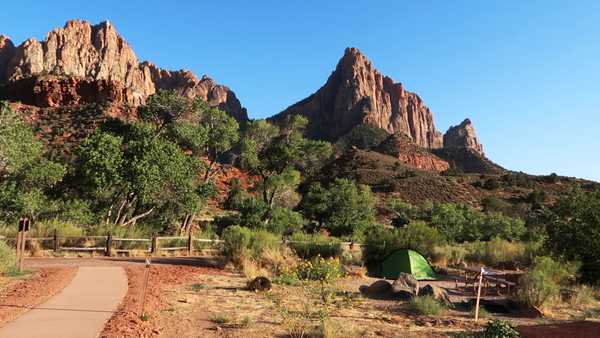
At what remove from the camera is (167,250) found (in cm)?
2270

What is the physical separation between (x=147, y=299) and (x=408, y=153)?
94781 mm

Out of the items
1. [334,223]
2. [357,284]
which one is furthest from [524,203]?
[357,284]

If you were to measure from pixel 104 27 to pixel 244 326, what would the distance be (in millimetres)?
174003

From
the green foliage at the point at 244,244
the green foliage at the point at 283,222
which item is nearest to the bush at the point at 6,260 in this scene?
the green foliage at the point at 244,244

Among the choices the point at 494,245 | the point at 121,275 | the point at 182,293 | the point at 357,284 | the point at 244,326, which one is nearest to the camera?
the point at 244,326

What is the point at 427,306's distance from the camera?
34.9 ft

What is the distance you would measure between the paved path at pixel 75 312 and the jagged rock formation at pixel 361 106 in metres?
129

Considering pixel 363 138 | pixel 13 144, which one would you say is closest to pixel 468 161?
pixel 363 138

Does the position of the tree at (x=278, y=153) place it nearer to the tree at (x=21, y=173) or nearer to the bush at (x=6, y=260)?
the tree at (x=21, y=173)

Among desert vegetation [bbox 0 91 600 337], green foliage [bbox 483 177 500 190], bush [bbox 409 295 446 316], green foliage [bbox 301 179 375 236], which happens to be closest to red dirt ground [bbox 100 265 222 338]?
desert vegetation [bbox 0 91 600 337]

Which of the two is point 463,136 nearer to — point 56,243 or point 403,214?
point 403,214

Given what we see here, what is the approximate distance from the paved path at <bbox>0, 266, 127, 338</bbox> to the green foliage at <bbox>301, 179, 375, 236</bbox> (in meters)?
24.2

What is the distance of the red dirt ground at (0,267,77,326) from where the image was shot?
326 inches

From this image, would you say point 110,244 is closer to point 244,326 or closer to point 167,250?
point 167,250
